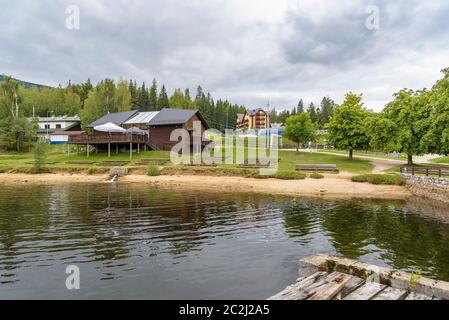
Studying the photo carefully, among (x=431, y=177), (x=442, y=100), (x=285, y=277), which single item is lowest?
(x=285, y=277)

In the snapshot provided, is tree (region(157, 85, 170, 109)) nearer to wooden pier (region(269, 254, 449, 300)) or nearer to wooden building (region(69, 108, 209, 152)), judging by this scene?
wooden building (region(69, 108, 209, 152))

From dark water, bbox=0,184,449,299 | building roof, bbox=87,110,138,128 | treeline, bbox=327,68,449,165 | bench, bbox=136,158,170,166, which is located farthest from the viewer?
building roof, bbox=87,110,138,128

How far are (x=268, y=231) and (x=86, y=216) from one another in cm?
1082

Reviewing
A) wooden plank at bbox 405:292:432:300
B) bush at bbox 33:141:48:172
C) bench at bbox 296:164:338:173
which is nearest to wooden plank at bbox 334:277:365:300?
wooden plank at bbox 405:292:432:300

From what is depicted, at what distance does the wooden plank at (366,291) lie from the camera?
729cm

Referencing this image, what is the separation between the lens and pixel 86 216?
19312mm

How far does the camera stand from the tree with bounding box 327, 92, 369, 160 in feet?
150

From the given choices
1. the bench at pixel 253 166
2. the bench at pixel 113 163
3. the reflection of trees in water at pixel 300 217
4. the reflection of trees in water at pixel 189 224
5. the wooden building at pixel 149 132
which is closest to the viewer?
the reflection of trees in water at pixel 189 224

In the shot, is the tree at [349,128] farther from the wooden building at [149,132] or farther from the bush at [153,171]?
the bush at [153,171]

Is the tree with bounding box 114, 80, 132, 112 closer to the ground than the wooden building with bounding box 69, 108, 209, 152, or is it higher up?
higher up

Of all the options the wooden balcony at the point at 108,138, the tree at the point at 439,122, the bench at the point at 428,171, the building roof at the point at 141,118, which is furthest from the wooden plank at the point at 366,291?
the building roof at the point at 141,118

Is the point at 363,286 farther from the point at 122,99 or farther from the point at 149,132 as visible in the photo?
the point at 122,99
